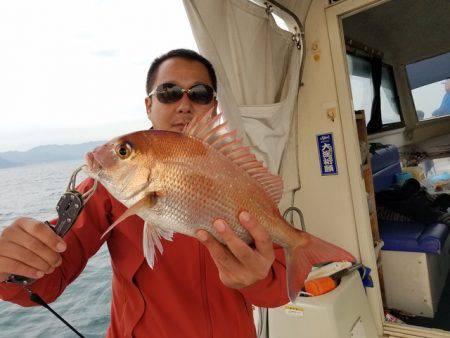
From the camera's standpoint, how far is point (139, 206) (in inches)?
35.6

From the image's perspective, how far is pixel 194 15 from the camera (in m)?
2.15

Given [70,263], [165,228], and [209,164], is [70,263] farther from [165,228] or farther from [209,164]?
[209,164]

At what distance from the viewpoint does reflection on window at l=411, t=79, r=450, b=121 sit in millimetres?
6840

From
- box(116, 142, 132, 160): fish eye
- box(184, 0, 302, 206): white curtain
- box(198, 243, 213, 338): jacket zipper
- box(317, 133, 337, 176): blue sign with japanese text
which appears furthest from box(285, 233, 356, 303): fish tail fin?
box(317, 133, 337, 176): blue sign with japanese text

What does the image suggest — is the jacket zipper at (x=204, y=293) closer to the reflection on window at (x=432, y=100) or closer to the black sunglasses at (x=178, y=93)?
the black sunglasses at (x=178, y=93)

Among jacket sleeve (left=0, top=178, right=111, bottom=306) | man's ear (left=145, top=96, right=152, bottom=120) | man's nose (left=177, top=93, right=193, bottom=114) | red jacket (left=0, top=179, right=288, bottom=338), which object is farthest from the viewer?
man's ear (left=145, top=96, right=152, bottom=120)

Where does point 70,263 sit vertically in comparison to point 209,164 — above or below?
below

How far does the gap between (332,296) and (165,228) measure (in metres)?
1.98

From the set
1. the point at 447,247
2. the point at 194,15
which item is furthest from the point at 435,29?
the point at 194,15

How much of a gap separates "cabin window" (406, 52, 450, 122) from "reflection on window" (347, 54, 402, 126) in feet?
1.88

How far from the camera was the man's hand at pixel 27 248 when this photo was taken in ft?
3.12

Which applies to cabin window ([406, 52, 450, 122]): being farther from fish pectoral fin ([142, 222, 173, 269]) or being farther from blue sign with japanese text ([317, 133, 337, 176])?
fish pectoral fin ([142, 222, 173, 269])

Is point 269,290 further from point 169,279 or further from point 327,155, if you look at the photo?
point 327,155

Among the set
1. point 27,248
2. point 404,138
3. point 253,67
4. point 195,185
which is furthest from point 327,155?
point 404,138
